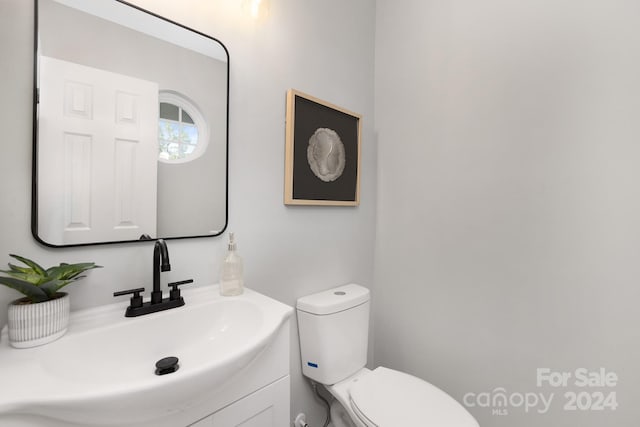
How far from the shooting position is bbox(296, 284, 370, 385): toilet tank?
4.02 ft

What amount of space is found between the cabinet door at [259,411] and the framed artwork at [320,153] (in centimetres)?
72

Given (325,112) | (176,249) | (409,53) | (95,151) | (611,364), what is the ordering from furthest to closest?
1. (409,53)
2. (325,112)
3. (611,364)
4. (176,249)
5. (95,151)

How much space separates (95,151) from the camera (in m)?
0.79

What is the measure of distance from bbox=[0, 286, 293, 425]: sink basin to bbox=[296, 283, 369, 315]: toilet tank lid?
348 millimetres

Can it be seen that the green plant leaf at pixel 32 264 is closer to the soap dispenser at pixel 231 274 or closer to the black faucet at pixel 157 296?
the black faucet at pixel 157 296

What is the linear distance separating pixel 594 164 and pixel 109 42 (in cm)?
173

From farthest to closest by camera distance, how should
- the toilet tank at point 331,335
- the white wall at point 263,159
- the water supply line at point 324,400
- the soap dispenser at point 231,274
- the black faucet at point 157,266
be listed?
the water supply line at point 324,400
the toilet tank at point 331,335
the soap dispenser at point 231,274
the black faucet at point 157,266
the white wall at point 263,159

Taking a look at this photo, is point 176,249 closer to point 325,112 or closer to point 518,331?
point 325,112

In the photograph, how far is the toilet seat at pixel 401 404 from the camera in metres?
0.96

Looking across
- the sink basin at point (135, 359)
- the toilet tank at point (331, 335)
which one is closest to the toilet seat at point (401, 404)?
the toilet tank at point (331, 335)

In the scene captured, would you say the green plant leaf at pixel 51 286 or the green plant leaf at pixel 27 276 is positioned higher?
the green plant leaf at pixel 27 276

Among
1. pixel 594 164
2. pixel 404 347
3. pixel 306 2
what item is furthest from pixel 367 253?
pixel 306 2

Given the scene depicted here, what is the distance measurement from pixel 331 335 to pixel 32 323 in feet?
3.17

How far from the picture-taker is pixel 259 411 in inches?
29.6
